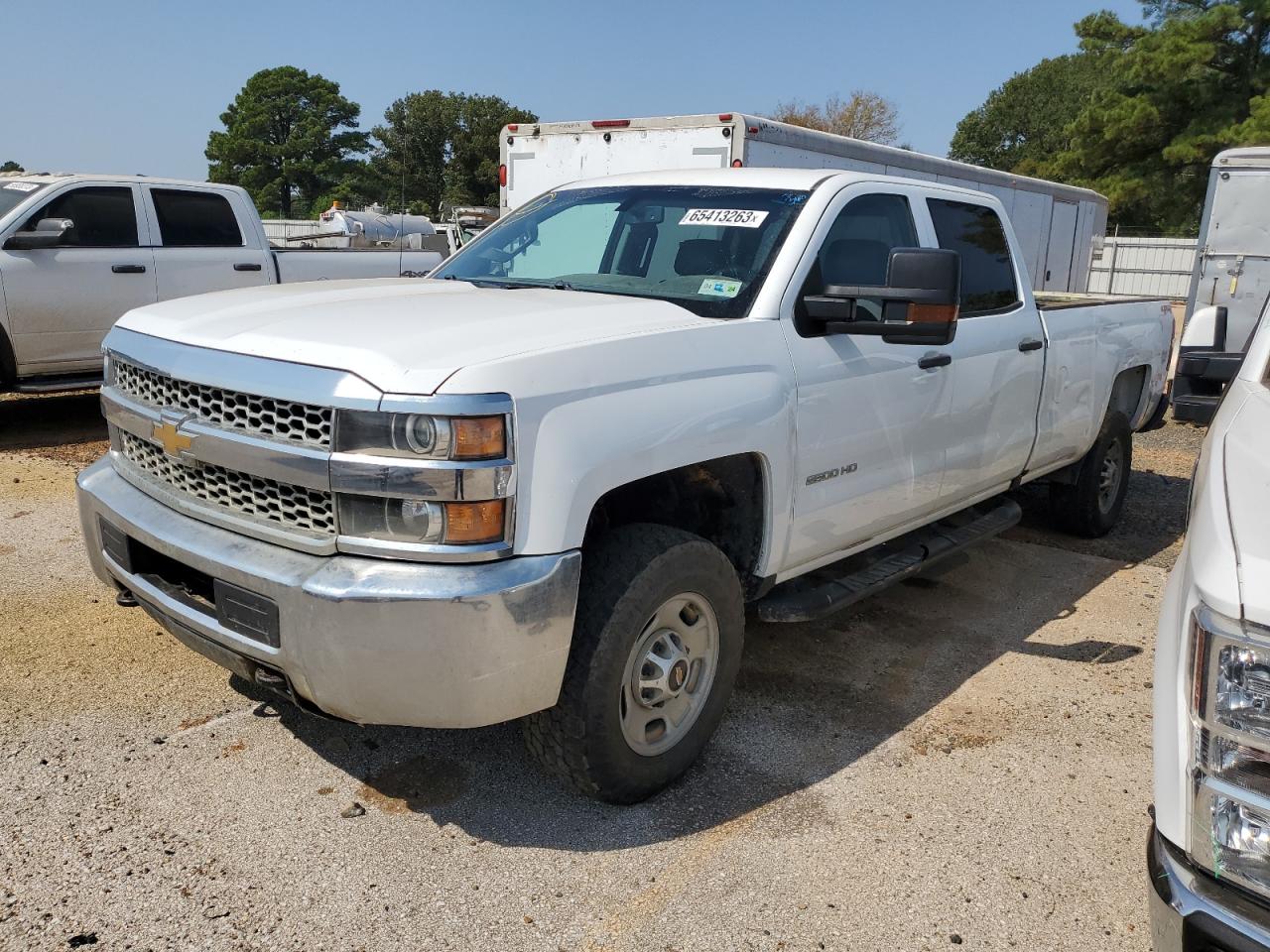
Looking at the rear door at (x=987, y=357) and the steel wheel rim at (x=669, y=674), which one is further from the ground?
the rear door at (x=987, y=357)

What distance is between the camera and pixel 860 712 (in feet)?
12.9

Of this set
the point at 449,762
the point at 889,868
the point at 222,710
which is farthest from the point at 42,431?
the point at 889,868

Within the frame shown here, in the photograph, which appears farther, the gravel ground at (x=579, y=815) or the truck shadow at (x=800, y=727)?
the truck shadow at (x=800, y=727)

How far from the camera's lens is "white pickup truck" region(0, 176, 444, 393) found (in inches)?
310

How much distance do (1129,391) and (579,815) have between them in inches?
189

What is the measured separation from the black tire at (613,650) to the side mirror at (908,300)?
0.94 meters

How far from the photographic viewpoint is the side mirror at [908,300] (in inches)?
127

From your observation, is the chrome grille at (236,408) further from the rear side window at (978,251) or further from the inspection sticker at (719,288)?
the rear side window at (978,251)

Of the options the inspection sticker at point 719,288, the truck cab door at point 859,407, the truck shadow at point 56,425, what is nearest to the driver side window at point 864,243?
the truck cab door at point 859,407

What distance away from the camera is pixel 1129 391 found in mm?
6320

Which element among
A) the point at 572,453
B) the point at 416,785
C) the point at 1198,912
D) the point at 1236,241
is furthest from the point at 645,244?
the point at 1236,241

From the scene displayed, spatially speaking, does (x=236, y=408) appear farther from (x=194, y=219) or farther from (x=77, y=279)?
(x=194, y=219)

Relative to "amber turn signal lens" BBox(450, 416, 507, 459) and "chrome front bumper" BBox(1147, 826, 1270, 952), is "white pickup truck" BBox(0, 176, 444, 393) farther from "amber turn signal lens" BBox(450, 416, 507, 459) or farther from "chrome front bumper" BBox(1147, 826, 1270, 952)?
"chrome front bumper" BBox(1147, 826, 1270, 952)

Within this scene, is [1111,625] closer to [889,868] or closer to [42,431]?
[889,868]
